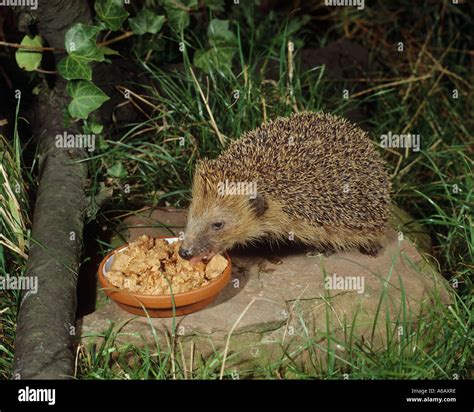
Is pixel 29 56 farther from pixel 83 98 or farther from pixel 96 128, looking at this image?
pixel 96 128

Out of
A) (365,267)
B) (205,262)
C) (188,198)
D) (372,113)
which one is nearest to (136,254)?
(205,262)

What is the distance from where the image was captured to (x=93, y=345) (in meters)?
5.19

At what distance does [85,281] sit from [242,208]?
146cm

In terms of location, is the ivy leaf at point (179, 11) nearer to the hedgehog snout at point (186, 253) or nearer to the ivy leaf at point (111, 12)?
the ivy leaf at point (111, 12)

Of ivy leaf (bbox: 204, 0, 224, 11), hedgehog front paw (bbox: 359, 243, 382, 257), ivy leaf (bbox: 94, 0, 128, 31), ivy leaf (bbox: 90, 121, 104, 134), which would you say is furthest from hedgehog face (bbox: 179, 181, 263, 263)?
ivy leaf (bbox: 204, 0, 224, 11)

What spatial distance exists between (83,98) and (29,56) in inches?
27.0

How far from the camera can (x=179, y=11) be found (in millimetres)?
7109

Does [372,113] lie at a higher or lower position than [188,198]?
higher

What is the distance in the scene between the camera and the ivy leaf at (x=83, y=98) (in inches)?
251

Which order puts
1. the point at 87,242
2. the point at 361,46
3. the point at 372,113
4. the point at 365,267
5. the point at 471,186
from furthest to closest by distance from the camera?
the point at 361,46
the point at 372,113
the point at 471,186
the point at 87,242
the point at 365,267

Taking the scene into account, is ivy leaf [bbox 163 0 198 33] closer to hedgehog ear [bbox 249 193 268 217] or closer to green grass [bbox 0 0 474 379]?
green grass [bbox 0 0 474 379]

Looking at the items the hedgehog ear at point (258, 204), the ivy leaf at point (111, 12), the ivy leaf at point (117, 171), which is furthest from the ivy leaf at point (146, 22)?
the hedgehog ear at point (258, 204)

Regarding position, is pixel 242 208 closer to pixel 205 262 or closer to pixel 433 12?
pixel 205 262

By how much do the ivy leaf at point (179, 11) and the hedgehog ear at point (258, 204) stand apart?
2.36 m
